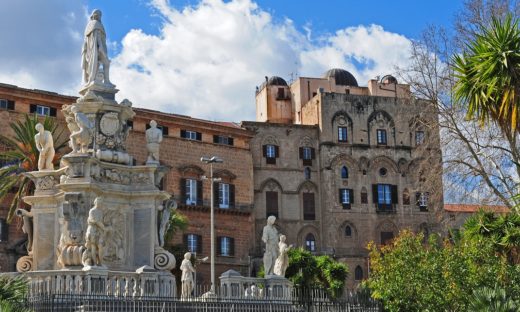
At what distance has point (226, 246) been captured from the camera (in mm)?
56406

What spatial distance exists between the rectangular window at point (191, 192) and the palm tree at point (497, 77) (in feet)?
112

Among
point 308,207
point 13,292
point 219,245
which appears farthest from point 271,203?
point 13,292

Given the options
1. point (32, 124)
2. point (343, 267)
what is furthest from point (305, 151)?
point (32, 124)

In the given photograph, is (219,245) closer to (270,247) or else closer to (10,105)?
(10,105)

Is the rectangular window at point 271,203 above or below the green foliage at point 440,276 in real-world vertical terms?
above

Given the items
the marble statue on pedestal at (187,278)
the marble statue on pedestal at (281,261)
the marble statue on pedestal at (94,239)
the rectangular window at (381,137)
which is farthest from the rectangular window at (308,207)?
the marble statue on pedestal at (94,239)

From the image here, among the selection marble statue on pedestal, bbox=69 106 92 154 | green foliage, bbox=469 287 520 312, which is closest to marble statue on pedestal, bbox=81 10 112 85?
marble statue on pedestal, bbox=69 106 92 154

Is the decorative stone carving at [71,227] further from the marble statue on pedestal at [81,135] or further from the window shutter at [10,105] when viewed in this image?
the window shutter at [10,105]

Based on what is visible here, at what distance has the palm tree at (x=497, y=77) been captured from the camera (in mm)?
21297

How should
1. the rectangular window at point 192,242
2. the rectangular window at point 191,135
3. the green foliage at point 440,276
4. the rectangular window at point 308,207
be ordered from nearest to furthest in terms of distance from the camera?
the green foliage at point 440,276 < the rectangular window at point 192,242 < the rectangular window at point 191,135 < the rectangular window at point 308,207

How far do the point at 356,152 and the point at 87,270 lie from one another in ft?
140

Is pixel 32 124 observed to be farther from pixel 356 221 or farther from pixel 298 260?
pixel 356 221

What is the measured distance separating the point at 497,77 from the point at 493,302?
5.58m

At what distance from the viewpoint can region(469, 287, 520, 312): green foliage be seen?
1898 centimetres
